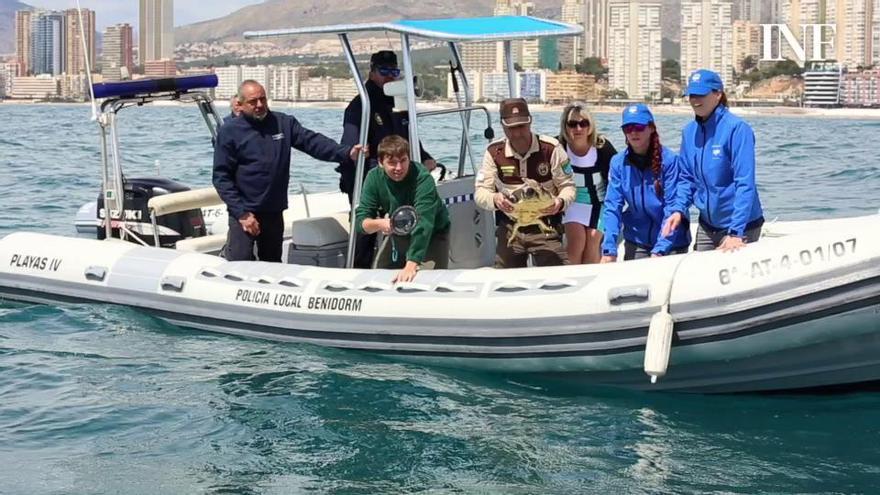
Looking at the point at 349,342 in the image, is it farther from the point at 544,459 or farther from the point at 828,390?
the point at 828,390

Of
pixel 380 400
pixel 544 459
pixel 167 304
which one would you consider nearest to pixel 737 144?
pixel 544 459

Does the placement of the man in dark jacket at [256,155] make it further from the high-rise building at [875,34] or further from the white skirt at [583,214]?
the high-rise building at [875,34]

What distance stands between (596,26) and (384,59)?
5538 inches

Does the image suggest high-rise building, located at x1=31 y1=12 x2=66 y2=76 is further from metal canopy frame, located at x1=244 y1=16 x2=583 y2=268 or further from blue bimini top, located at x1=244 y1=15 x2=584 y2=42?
metal canopy frame, located at x1=244 y1=16 x2=583 y2=268

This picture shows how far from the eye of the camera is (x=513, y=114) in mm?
6738

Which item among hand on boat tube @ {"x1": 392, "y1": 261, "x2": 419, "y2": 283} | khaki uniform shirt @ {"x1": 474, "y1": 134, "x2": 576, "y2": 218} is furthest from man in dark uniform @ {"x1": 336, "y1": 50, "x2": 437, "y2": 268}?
khaki uniform shirt @ {"x1": 474, "y1": 134, "x2": 576, "y2": 218}

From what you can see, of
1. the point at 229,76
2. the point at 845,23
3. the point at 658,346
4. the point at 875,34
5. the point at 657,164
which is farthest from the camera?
the point at 845,23

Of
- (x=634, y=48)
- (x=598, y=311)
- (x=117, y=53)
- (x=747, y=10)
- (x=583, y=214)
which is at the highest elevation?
(x=747, y=10)

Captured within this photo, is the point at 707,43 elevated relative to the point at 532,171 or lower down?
elevated

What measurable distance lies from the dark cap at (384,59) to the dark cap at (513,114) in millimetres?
1217

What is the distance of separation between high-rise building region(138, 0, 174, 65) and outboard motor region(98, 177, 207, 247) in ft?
7.37

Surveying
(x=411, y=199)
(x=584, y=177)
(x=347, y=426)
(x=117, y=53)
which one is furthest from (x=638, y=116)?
(x=117, y=53)

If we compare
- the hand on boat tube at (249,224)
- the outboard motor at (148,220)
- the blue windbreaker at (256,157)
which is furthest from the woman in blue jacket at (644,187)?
the outboard motor at (148,220)

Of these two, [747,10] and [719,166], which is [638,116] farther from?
[747,10]
